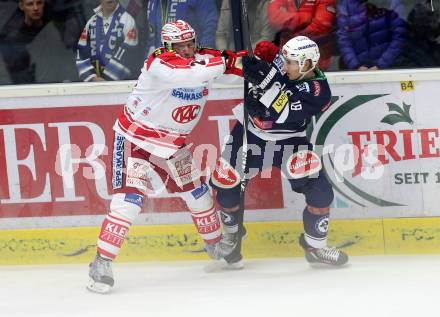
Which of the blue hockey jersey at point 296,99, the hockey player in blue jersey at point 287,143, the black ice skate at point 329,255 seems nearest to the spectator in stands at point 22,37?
the hockey player in blue jersey at point 287,143

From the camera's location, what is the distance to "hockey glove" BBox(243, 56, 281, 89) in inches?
210

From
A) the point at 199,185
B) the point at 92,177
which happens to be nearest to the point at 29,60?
the point at 92,177

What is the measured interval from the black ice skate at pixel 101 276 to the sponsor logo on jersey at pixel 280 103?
110 cm

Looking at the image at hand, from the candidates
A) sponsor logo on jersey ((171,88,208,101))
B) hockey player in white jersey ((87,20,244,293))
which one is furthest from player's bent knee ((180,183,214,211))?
sponsor logo on jersey ((171,88,208,101))

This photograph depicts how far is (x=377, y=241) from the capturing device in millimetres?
5840

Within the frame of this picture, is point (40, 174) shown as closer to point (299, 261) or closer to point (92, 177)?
point (92, 177)

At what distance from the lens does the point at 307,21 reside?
5.79 meters

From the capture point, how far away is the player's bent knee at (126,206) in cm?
528

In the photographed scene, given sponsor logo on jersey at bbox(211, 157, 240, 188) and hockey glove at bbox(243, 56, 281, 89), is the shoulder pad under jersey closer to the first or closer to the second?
hockey glove at bbox(243, 56, 281, 89)

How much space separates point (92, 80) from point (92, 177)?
0.53m

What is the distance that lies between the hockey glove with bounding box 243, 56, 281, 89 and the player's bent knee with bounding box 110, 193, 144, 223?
0.80 metres

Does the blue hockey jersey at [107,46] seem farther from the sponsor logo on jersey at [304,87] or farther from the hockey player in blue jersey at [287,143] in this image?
the sponsor logo on jersey at [304,87]

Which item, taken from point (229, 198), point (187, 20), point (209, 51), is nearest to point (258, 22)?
point (187, 20)

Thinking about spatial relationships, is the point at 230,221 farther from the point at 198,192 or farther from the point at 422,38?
the point at 422,38
